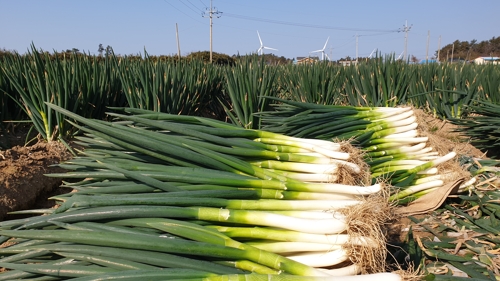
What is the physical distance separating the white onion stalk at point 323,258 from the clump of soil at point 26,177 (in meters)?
2.12

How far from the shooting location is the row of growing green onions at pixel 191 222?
1007 millimetres

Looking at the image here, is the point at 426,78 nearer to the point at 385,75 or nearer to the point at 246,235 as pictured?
the point at 385,75

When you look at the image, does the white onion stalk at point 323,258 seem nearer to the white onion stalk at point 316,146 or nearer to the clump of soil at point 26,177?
the white onion stalk at point 316,146

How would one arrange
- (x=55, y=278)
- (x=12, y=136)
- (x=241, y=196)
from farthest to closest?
(x=12, y=136) < (x=241, y=196) < (x=55, y=278)

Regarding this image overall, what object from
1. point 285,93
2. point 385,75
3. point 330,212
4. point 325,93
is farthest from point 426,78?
point 330,212

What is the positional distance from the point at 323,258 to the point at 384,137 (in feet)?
5.49

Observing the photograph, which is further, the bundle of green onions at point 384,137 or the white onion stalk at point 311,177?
the bundle of green onions at point 384,137

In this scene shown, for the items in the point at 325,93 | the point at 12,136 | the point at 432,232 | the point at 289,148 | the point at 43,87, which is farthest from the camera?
the point at 325,93

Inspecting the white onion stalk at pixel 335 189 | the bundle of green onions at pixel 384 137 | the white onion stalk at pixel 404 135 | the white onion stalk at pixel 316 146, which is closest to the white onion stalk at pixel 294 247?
the white onion stalk at pixel 335 189

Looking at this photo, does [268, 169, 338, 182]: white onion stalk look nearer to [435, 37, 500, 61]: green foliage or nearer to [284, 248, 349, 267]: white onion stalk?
[284, 248, 349, 267]: white onion stalk

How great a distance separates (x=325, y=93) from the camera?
5.00 m

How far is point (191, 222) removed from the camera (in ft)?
3.72

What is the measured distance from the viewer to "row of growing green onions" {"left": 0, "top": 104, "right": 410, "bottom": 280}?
1.01 meters

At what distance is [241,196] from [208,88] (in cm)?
448
